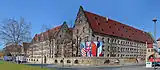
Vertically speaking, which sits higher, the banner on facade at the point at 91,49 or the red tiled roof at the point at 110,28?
the red tiled roof at the point at 110,28

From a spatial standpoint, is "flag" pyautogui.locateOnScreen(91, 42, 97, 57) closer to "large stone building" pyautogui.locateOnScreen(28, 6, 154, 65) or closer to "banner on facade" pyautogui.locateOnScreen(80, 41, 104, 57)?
"banner on facade" pyautogui.locateOnScreen(80, 41, 104, 57)

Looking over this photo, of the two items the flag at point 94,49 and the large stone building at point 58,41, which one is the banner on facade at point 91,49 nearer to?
the flag at point 94,49

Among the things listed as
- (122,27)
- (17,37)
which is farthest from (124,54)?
(17,37)

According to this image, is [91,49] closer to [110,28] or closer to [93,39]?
[93,39]

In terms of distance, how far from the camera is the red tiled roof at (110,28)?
76.9 meters

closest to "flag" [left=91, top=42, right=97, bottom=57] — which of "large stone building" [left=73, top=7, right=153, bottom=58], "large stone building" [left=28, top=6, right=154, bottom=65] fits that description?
"large stone building" [left=28, top=6, right=154, bottom=65]

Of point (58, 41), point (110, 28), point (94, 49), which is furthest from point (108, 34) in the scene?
point (58, 41)

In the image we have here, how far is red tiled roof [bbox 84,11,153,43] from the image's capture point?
7694 cm

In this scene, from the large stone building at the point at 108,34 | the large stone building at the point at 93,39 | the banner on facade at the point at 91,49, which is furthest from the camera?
the large stone building at the point at 108,34

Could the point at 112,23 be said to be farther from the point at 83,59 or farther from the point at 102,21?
the point at 83,59

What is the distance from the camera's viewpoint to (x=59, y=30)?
302 feet

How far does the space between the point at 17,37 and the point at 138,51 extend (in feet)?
212

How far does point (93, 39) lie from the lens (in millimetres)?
73812

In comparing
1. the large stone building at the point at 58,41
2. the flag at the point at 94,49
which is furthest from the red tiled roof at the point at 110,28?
the large stone building at the point at 58,41
